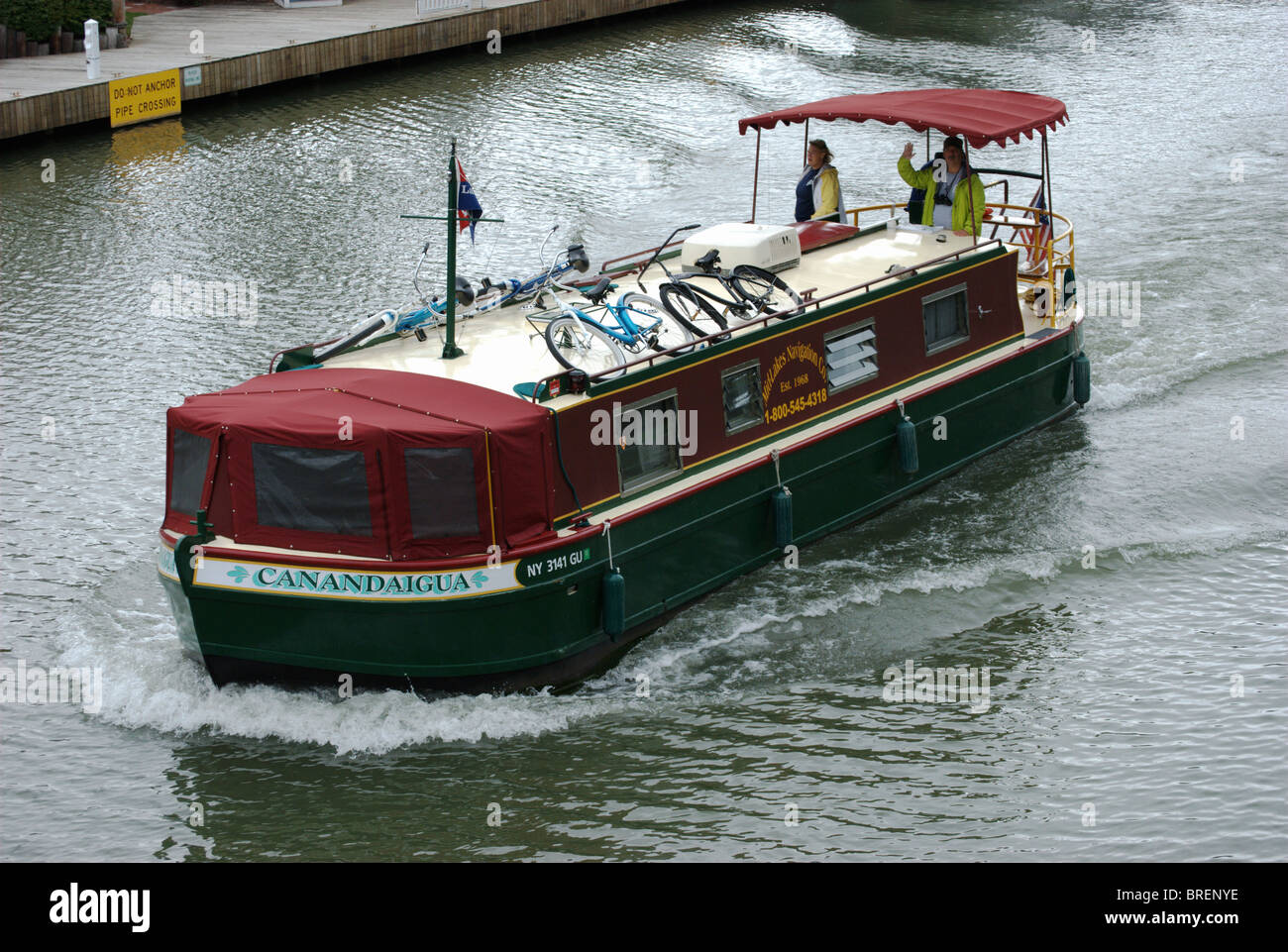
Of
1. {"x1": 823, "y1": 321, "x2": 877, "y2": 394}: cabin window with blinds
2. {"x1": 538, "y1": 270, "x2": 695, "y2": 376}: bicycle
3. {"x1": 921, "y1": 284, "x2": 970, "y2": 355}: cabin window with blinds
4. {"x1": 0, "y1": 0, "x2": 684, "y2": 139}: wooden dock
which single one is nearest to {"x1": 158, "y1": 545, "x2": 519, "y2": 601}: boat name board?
{"x1": 538, "y1": 270, "x2": 695, "y2": 376}: bicycle

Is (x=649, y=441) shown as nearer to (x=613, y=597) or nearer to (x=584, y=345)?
(x=584, y=345)

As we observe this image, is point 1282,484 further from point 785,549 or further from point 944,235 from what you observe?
point 785,549

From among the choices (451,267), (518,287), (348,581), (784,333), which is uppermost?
(451,267)

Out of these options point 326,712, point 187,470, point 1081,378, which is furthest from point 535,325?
point 1081,378

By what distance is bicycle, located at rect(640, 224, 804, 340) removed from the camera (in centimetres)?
1294

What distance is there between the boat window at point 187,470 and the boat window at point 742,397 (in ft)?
14.0

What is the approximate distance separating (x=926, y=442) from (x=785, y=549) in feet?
7.84

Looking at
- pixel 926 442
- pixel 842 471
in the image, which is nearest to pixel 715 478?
pixel 842 471

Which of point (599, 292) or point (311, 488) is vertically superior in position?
point (599, 292)

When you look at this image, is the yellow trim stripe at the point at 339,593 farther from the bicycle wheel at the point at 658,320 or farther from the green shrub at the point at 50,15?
the green shrub at the point at 50,15

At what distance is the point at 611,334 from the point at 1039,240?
685cm

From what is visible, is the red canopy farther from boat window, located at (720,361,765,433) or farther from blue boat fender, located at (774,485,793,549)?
blue boat fender, located at (774,485,793,549)

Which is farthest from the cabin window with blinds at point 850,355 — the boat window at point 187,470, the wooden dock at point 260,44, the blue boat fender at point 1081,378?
the wooden dock at point 260,44

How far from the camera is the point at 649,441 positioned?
39.5 ft
